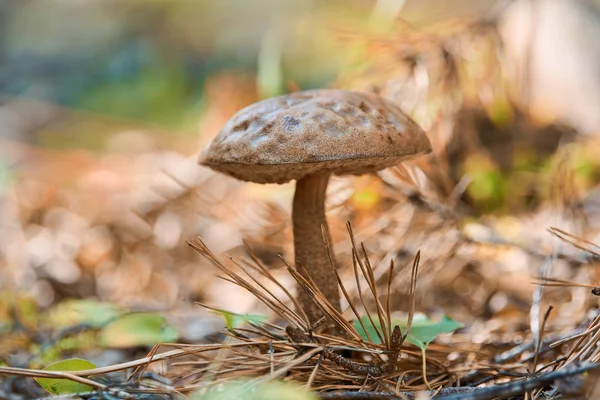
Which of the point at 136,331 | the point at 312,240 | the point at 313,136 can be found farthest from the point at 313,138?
the point at 136,331

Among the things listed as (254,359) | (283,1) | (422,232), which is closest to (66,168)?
(422,232)

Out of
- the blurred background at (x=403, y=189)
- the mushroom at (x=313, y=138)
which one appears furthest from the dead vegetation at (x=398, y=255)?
the mushroom at (x=313, y=138)

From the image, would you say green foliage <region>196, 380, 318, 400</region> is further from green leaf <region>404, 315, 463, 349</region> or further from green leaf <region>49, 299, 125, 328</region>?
green leaf <region>49, 299, 125, 328</region>

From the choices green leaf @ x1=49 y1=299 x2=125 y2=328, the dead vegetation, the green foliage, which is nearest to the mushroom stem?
the dead vegetation

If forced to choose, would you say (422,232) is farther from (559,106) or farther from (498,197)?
(559,106)

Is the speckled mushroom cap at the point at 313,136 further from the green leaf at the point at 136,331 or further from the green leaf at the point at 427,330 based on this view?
the green leaf at the point at 136,331

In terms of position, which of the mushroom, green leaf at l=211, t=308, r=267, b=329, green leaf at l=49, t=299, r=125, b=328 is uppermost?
the mushroom
